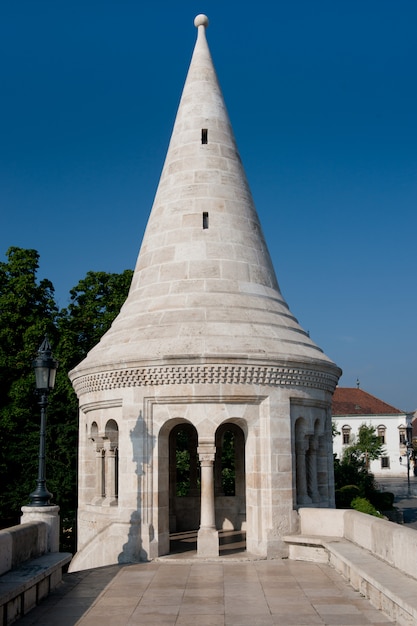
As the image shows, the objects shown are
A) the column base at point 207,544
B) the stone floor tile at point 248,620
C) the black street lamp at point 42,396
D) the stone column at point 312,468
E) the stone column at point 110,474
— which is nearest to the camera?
the stone floor tile at point 248,620

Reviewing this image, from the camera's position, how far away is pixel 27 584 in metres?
7.57

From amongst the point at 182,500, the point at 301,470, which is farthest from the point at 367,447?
the point at 301,470

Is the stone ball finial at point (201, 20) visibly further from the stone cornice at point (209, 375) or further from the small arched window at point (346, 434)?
the small arched window at point (346, 434)

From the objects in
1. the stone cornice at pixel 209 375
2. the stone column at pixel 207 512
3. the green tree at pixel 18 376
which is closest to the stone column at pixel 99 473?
the stone cornice at pixel 209 375

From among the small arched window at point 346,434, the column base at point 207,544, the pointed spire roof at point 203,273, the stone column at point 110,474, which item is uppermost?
the pointed spire roof at point 203,273

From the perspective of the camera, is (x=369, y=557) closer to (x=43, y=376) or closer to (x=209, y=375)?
(x=209, y=375)

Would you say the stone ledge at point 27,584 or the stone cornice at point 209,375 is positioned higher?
the stone cornice at point 209,375

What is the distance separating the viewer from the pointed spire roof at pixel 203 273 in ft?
40.5

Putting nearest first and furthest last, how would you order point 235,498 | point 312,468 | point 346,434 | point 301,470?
1. point 301,470
2. point 312,468
3. point 235,498
4. point 346,434

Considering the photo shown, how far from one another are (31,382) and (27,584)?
14.8 metres

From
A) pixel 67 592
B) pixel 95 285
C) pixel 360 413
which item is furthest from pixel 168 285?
pixel 360 413

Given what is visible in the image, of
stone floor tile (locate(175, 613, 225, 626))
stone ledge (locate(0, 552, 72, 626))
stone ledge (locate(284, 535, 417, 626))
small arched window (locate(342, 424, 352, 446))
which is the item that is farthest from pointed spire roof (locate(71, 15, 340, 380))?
small arched window (locate(342, 424, 352, 446))

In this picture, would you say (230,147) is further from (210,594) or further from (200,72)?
(210,594)

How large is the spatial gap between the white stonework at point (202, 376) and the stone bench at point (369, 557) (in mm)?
733
